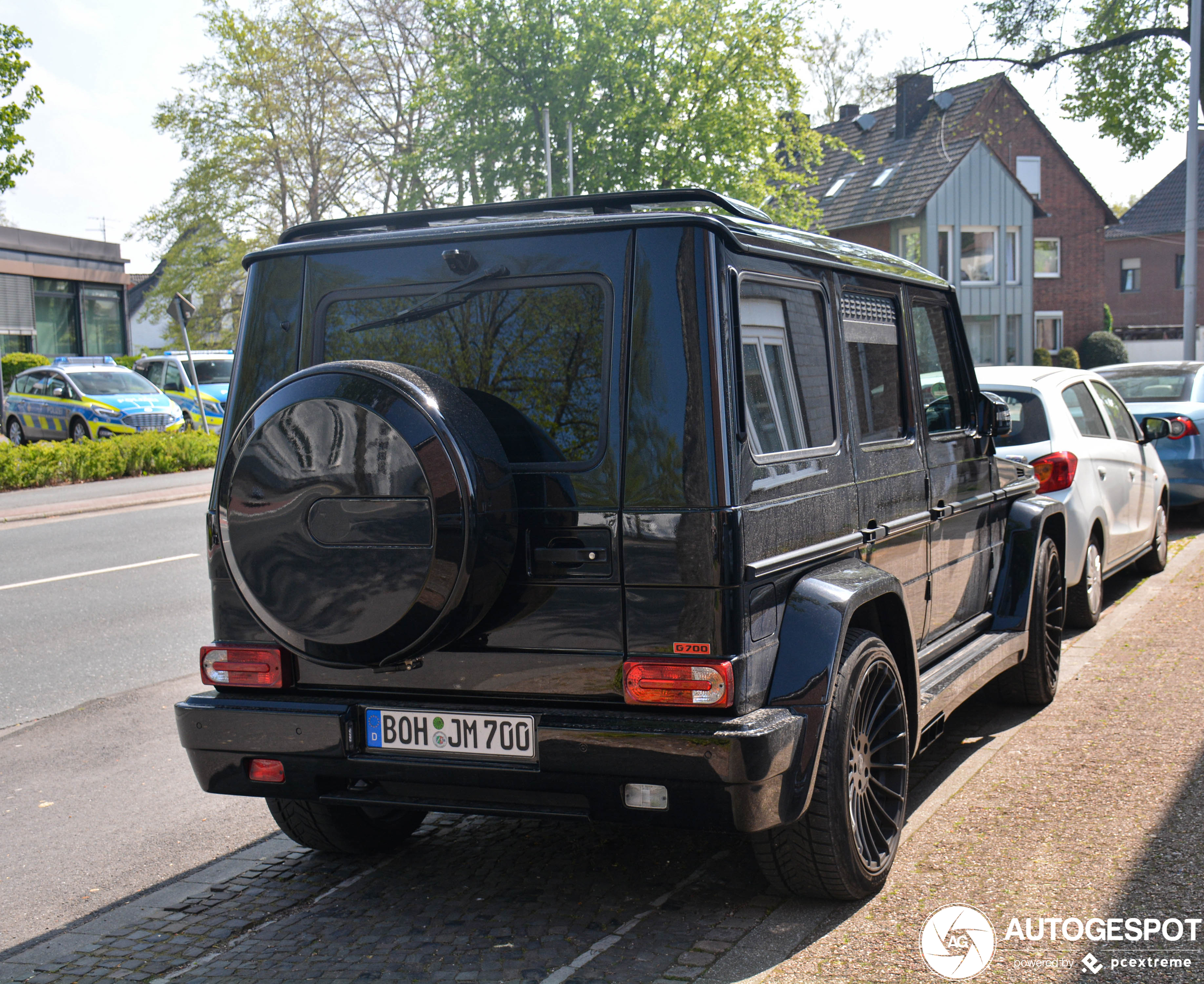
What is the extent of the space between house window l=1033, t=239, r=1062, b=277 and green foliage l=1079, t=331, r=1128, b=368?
3.48 m

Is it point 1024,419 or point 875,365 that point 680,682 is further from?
point 1024,419

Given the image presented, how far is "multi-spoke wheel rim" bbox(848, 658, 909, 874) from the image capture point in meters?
3.75

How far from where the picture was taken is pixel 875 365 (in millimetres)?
4523

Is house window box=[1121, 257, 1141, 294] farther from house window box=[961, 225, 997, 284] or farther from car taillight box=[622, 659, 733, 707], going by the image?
car taillight box=[622, 659, 733, 707]

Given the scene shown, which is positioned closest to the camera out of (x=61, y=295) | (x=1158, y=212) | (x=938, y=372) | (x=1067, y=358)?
(x=938, y=372)

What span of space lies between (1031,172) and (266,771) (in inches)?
2089

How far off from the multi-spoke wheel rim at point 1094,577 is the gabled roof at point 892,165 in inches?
1454

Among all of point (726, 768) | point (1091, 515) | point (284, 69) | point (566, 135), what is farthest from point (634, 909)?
point (284, 69)

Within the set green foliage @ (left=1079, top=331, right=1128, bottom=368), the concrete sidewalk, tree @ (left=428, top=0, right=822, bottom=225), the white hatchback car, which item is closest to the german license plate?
the white hatchback car

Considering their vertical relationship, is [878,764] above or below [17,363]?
below

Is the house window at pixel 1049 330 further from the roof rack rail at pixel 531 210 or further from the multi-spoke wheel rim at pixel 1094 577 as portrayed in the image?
the roof rack rail at pixel 531 210

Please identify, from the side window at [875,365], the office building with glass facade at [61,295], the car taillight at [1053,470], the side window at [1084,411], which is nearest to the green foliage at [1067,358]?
the office building with glass facade at [61,295]

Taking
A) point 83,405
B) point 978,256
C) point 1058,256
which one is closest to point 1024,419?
point 83,405

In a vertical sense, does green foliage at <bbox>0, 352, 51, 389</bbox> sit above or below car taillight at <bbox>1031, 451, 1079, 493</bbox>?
above
